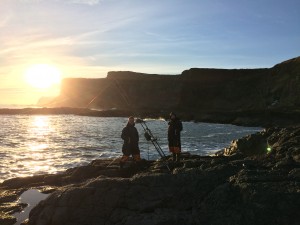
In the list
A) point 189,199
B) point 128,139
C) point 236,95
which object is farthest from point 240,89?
point 189,199

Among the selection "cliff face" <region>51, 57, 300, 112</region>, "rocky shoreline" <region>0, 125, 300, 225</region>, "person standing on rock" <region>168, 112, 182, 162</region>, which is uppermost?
"cliff face" <region>51, 57, 300, 112</region>

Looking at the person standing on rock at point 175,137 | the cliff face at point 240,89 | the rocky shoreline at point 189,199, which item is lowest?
the rocky shoreline at point 189,199

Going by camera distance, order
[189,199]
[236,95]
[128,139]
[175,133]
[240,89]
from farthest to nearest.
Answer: [240,89], [236,95], [175,133], [128,139], [189,199]

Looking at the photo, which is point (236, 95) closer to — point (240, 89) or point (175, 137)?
point (240, 89)

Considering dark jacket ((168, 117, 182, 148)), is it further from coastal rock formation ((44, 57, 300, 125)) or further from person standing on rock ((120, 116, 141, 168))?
coastal rock formation ((44, 57, 300, 125))

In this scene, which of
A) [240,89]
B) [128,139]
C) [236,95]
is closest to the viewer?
[128,139]

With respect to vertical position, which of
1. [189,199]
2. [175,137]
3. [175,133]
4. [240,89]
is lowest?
[189,199]

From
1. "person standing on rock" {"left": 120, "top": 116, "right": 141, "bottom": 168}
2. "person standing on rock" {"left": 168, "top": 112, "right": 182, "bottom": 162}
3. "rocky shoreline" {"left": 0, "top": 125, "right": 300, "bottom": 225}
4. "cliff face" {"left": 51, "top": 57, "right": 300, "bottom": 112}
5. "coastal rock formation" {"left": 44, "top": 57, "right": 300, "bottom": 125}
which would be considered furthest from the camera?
"cliff face" {"left": 51, "top": 57, "right": 300, "bottom": 112}

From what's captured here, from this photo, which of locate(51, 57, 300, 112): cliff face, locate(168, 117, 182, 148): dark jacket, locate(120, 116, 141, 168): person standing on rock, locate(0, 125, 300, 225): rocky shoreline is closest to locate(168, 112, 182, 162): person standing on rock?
locate(168, 117, 182, 148): dark jacket

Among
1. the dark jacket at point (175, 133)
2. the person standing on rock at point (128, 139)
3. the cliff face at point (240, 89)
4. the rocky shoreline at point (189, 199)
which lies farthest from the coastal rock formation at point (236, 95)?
the rocky shoreline at point (189, 199)

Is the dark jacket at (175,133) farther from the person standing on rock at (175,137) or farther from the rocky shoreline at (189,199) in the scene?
the rocky shoreline at (189,199)

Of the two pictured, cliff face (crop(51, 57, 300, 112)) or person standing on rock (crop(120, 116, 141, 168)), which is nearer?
person standing on rock (crop(120, 116, 141, 168))

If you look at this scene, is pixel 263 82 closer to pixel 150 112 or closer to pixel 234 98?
pixel 234 98

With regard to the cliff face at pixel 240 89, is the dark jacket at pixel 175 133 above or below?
below
